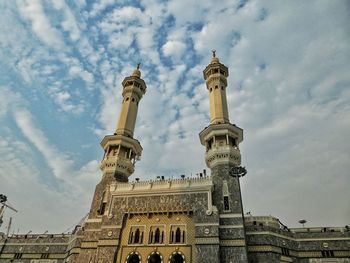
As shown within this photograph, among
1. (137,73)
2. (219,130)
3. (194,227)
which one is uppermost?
(137,73)

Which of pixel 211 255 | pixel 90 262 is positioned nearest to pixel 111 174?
pixel 90 262

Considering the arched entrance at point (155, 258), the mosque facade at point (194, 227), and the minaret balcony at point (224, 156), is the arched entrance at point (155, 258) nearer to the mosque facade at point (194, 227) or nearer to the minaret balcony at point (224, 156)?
the mosque facade at point (194, 227)

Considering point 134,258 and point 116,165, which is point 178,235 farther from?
point 116,165

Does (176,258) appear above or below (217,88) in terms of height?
below

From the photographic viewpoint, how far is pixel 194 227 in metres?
27.1

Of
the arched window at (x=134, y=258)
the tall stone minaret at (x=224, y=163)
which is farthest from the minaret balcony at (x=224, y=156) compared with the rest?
the arched window at (x=134, y=258)

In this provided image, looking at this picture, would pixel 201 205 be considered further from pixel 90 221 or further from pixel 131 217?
pixel 90 221

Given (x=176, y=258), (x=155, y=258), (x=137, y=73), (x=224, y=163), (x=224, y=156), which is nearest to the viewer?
(x=176, y=258)

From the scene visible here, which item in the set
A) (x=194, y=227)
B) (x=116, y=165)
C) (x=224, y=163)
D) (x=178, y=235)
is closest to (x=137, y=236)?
(x=178, y=235)

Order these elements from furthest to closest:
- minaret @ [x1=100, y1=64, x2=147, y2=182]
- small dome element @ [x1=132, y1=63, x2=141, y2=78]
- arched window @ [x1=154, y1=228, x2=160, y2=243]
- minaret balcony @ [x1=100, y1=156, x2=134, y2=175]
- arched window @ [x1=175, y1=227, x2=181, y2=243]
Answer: small dome element @ [x1=132, y1=63, x2=141, y2=78]
minaret @ [x1=100, y1=64, x2=147, y2=182]
minaret balcony @ [x1=100, y1=156, x2=134, y2=175]
arched window @ [x1=154, y1=228, x2=160, y2=243]
arched window @ [x1=175, y1=227, x2=181, y2=243]

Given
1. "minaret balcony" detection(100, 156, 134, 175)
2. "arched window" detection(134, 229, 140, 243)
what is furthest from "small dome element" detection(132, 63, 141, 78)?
"arched window" detection(134, 229, 140, 243)

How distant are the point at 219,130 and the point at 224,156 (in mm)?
3403

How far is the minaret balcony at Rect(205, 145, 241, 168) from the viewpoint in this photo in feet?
103

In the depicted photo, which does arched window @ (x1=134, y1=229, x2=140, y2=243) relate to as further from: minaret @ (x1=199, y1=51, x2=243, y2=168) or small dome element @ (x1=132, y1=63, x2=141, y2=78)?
small dome element @ (x1=132, y1=63, x2=141, y2=78)
